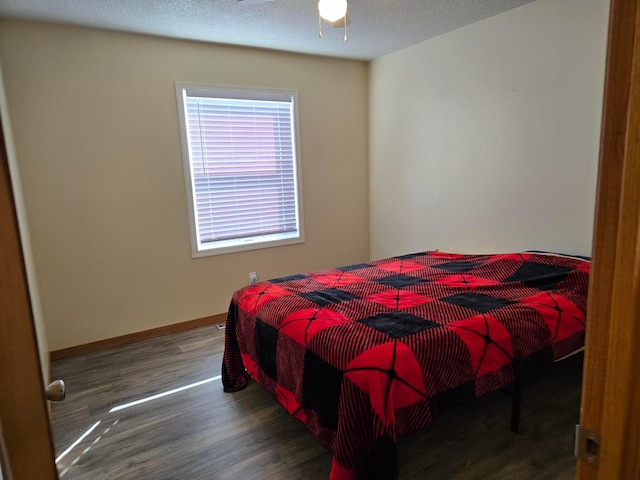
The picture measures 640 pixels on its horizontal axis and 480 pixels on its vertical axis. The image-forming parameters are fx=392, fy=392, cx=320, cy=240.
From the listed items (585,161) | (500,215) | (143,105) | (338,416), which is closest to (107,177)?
(143,105)

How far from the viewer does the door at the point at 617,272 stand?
49cm

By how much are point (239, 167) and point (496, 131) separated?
7.40 feet

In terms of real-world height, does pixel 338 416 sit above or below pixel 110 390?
above

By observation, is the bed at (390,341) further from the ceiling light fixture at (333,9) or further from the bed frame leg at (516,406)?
the ceiling light fixture at (333,9)

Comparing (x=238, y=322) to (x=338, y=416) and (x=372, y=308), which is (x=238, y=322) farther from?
(x=338, y=416)

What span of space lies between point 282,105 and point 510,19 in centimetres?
204

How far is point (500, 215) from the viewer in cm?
316

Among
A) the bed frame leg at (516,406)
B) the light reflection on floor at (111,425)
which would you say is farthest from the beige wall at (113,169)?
the bed frame leg at (516,406)

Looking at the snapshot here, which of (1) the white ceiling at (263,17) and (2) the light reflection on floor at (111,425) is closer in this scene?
(2) the light reflection on floor at (111,425)

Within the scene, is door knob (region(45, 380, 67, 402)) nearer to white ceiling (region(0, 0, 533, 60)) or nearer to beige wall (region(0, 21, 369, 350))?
white ceiling (region(0, 0, 533, 60))

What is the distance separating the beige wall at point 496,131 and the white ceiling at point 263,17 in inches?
10.1

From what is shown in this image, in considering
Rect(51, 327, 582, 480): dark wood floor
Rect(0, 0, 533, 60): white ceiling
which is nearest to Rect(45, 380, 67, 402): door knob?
Rect(51, 327, 582, 480): dark wood floor

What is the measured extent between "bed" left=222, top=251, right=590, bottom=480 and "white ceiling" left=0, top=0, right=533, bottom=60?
1.87 meters

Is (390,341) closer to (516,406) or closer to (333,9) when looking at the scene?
(516,406)
